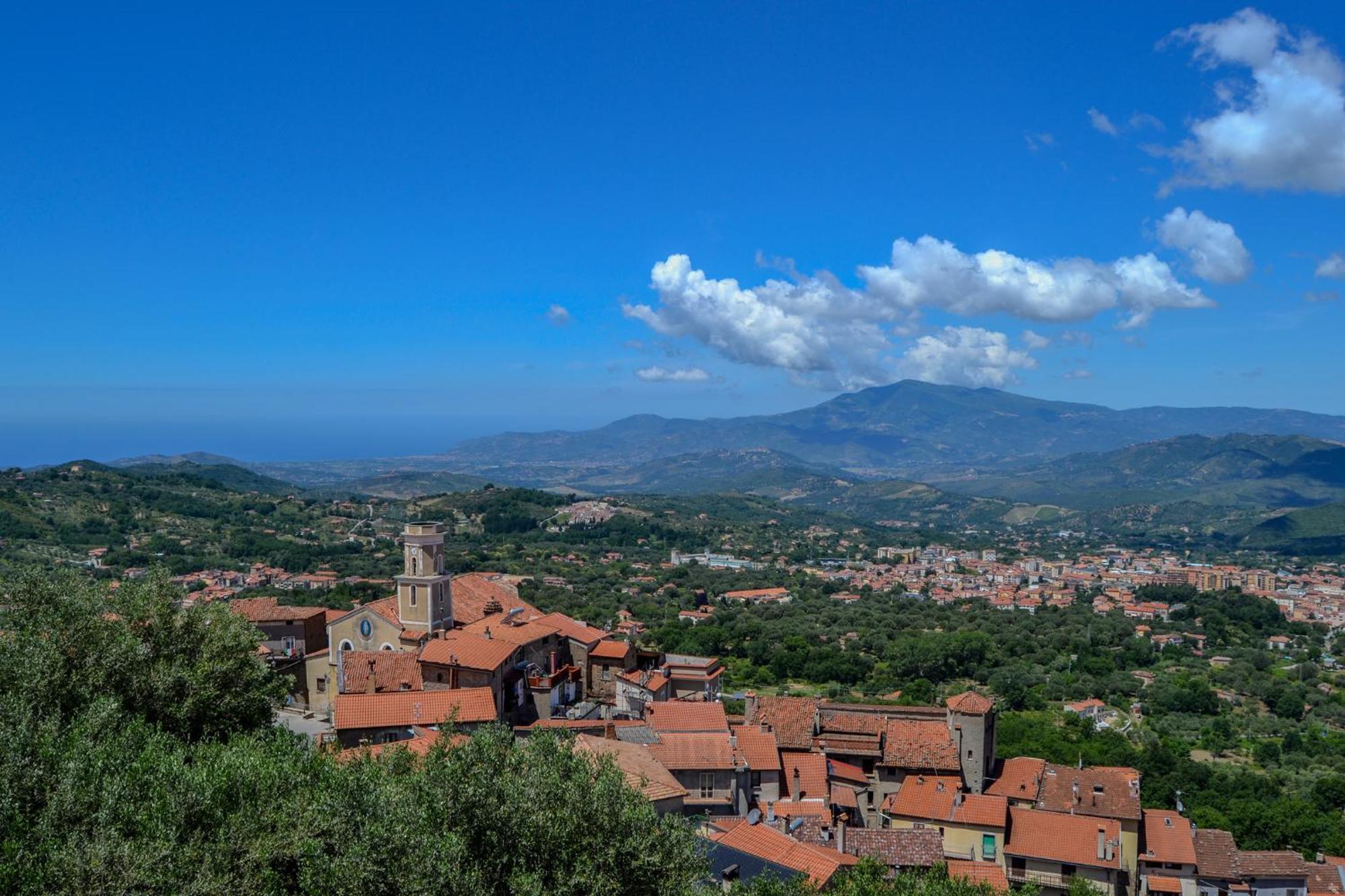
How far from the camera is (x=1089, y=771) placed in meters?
30.3

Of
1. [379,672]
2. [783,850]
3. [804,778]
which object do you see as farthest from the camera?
[379,672]

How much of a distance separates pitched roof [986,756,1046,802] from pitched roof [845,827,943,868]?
22.8 feet

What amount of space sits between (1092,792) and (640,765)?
50.5ft

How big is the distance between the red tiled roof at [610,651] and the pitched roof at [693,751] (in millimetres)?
8630

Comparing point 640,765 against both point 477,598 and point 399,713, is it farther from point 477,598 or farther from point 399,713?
point 477,598

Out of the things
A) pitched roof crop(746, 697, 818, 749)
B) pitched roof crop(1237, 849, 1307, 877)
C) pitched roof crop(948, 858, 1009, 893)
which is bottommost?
pitched roof crop(1237, 849, 1307, 877)

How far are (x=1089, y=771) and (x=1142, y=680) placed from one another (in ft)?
124

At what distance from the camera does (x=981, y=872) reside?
22.4m

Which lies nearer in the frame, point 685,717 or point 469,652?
point 685,717

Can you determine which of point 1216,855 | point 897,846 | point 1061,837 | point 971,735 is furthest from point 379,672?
point 1216,855

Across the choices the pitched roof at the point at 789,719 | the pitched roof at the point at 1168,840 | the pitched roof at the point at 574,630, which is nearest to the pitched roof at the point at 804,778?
the pitched roof at the point at 789,719

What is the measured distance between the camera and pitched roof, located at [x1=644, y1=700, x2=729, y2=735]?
90.5ft

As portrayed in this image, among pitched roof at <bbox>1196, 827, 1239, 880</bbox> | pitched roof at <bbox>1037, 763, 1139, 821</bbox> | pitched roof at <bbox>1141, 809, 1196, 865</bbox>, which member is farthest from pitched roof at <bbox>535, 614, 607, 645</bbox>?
pitched roof at <bbox>1196, 827, 1239, 880</bbox>

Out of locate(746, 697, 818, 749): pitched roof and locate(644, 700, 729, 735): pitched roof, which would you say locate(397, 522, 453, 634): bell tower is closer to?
locate(644, 700, 729, 735): pitched roof
